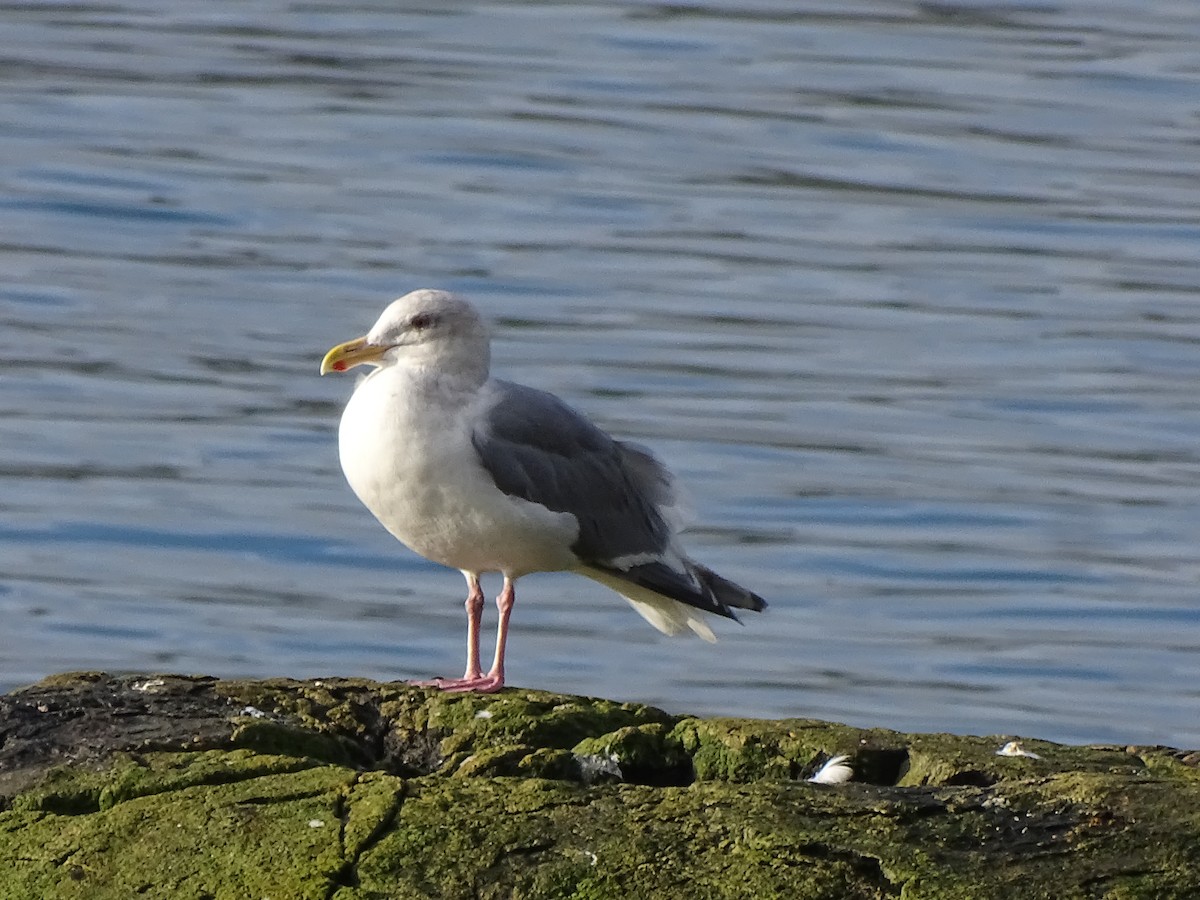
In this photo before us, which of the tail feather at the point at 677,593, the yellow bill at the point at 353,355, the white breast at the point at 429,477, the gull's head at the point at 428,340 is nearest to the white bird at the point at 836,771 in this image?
the white breast at the point at 429,477

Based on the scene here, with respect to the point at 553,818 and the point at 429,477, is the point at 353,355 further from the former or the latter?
the point at 553,818

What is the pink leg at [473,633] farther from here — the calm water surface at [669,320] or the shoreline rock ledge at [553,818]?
the calm water surface at [669,320]

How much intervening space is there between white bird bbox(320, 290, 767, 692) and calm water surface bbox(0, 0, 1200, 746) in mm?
2940

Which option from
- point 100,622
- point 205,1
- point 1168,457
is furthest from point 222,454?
point 205,1

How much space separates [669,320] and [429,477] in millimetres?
10248

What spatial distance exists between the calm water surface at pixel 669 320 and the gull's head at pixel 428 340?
3337mm

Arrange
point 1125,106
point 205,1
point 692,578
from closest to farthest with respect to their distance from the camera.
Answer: point 692,578
point 1125,106
point 205,1

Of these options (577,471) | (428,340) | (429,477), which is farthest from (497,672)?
(428,340)

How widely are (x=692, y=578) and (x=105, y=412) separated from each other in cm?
815

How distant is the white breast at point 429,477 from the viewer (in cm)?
628

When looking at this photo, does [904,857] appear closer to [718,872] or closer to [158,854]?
[718,872]

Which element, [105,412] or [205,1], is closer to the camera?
[105,412]

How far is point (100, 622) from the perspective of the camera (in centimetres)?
1188

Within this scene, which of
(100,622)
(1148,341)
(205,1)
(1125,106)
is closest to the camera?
(100,622)
